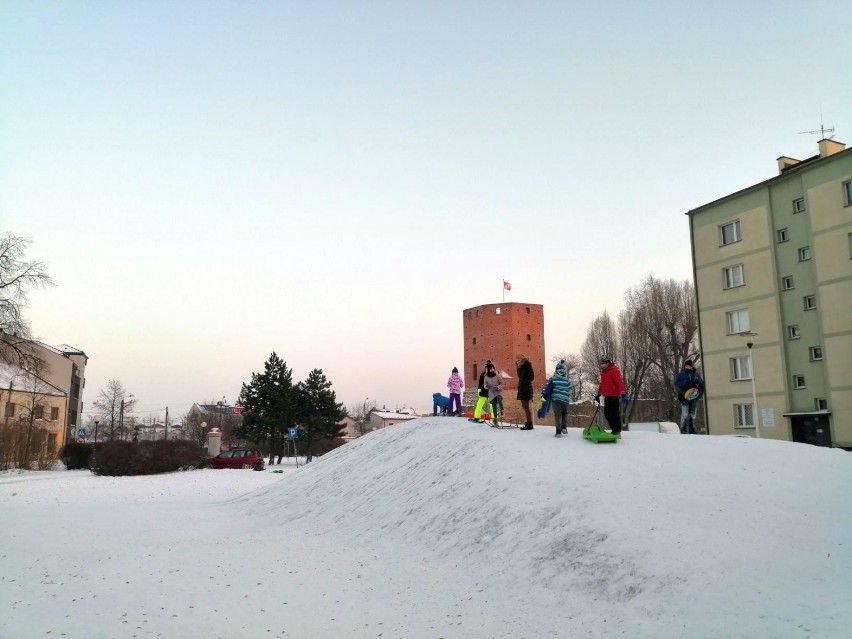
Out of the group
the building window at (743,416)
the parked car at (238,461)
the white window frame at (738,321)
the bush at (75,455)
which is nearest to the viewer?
the building window at (743,416)

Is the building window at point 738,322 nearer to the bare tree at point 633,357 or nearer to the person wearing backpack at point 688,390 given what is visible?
the bare tree at point 633,357

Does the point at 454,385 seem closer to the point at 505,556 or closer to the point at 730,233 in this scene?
the point at 505,556

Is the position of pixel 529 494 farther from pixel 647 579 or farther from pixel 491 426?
pixel 491 426

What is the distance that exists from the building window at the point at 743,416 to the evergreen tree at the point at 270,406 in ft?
119

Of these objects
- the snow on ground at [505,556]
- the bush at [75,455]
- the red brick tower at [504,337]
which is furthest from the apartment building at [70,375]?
the snow on ground at [505,556]

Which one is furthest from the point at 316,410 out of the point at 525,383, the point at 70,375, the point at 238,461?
the point at 525,383

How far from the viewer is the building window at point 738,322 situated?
33.2 metres

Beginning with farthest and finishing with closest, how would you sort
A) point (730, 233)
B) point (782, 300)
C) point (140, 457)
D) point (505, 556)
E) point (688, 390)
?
point (730, 233), point (140, 457), point (782, 300), point (688, 390), point (505, 556)

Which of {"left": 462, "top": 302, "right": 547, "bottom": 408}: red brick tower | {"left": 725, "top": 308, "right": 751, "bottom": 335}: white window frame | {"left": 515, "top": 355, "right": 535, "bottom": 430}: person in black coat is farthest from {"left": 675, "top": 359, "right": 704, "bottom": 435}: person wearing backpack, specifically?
{"left": 462, "top": 302, "right": 547, "bottom": 408}: red brick tower

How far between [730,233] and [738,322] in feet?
16.4

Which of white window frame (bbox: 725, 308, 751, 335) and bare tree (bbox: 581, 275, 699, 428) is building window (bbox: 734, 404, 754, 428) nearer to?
white window frame (bbox: 725, 308, 751, 335)

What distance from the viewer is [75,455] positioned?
38281 mm

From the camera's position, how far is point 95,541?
42.3 ft

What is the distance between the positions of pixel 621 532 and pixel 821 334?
2598 centimetres
